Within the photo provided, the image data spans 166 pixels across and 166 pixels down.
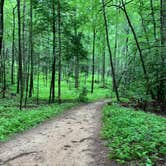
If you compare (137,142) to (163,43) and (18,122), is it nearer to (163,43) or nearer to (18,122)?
(18,122)

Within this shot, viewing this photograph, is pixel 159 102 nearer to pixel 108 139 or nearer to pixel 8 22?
pixel 108 139

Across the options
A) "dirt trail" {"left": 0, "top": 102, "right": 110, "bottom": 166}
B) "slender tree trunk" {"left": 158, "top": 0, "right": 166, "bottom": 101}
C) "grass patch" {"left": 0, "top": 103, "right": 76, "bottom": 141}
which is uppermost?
"slender tree trunk" {"left": 158, "top": 0, "right": 166, "bottom": 101}

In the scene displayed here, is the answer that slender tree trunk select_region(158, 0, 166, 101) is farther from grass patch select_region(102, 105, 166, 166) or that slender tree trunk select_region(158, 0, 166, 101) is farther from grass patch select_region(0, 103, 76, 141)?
A: grass patch select_region(0, 103, 76, 141)

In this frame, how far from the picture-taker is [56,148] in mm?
7605

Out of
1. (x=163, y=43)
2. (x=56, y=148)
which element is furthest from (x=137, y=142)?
(x=163, y=43)

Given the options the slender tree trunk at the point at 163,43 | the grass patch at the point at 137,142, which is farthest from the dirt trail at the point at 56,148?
the slender tree trunk at the point at 163,43

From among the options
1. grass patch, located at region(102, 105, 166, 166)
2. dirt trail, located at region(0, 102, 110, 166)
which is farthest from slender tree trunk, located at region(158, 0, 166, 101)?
dirt trail, located at region(0, 102, 110, 166)

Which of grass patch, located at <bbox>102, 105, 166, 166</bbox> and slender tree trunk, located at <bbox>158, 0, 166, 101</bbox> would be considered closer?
grass patch, located at <bbox>102, 105, 166, 166</bbox>

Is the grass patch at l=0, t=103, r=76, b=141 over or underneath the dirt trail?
over

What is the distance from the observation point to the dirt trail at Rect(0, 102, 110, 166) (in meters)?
6.52

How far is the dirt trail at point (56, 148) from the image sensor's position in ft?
21.4

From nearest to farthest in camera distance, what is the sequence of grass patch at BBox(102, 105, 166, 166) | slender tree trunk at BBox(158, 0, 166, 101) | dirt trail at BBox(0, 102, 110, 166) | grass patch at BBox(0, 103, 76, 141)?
grass patch at BBox(102, 105, 166, 166), dirt trail at BBox(0, 102, 110, 166), grass patch at BBox(0, 103, 76, 141), slender tree trunk at BBox(158, 0, 166, 101)

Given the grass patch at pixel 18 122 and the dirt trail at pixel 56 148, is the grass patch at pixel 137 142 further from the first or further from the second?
the grass patch at pixel 18 122

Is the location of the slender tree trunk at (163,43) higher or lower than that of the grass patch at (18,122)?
higher
